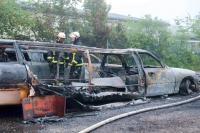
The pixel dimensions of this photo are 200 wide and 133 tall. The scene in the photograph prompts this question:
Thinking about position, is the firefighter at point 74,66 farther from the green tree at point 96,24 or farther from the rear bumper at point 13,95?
the green tree at point 96,24

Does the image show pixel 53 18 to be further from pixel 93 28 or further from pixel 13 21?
pixel 13 21

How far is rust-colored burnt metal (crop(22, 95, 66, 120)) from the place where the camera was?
8.32m

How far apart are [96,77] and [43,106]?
7.90 ft

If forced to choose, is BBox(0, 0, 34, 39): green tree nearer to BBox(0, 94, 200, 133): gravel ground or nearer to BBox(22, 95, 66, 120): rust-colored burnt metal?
BBox(0, 94, 200, 133): gravel ground

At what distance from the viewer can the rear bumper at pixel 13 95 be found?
8211 millimetres

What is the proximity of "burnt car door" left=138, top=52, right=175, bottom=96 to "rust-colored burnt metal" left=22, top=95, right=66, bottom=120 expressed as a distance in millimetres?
3225

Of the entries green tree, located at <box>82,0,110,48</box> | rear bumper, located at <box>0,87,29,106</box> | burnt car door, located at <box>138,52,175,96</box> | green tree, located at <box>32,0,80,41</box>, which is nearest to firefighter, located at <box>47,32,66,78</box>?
rear bumper, located at <box>0,87,29,106</box>

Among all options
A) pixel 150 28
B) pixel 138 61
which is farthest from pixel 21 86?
pixel 150 28

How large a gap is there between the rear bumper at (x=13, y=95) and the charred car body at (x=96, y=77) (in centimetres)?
2

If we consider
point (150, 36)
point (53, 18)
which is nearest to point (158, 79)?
point (53, 18)

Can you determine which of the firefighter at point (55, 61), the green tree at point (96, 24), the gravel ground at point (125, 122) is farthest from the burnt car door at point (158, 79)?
the green tree at point (96, 24)

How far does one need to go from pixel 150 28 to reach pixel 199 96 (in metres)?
10.2

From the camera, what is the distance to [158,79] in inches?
453

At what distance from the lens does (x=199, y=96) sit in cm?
1184
